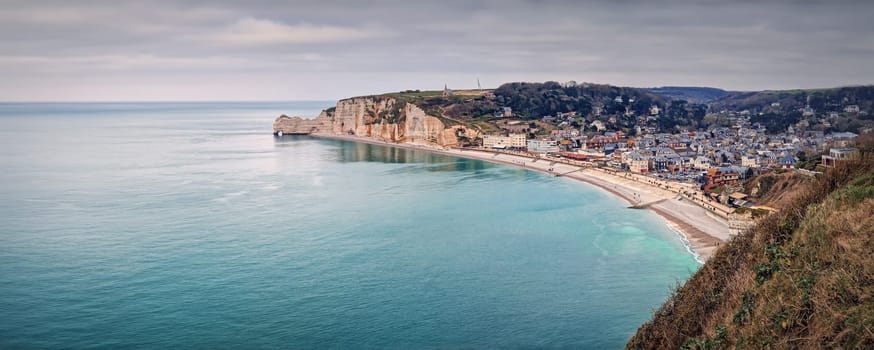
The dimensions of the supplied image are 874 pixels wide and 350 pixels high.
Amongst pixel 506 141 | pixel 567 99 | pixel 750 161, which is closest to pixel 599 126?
pixel 506 141

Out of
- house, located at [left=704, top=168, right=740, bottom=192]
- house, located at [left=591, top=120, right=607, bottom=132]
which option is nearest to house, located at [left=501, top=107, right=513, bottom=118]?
house, located at [left=591, top=120, right=607, bottom=132]

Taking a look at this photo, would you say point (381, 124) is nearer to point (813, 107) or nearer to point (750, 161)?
point (750, 161)

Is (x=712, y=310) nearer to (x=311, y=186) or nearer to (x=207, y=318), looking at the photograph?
(x=207, y=318)

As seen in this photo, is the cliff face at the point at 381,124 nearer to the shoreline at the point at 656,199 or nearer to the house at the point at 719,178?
the shoreline at the point at 656,199

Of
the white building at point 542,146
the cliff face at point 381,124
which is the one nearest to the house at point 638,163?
the white building at point 542,146

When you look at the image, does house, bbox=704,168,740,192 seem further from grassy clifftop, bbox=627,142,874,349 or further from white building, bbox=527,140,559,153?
grassy clifftop, bbox=627,142,874,349
